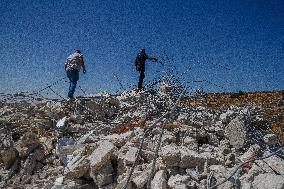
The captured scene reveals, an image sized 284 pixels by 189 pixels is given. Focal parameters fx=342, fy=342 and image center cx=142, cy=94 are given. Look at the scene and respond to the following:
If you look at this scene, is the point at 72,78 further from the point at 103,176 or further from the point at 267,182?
the point at 267,182

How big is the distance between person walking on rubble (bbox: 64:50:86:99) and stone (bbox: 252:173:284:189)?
24.2 feet

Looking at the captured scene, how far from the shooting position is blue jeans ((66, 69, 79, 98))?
10945 mm

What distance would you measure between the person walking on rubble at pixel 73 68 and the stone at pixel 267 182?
7.38 metres

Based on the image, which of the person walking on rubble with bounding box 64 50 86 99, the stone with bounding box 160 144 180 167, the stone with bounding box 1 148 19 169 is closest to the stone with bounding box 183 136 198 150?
the stone with bounding box 160 144 180 167

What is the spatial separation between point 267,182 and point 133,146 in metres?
2.52

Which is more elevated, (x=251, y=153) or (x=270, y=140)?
(x=270, y=140)

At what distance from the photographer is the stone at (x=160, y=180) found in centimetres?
498

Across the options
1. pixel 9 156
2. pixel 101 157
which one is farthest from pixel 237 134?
pixel 9 156

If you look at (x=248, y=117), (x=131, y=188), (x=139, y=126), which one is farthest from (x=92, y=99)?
(x=131, y=188)

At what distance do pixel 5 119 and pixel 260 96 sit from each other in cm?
1511

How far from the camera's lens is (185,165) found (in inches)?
212

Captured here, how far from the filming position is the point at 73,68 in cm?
1102

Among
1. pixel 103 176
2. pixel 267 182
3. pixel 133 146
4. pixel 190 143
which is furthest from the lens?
pixel 190 143

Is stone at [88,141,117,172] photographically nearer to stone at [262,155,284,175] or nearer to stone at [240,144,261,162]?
stone at [240,144,261,162]
